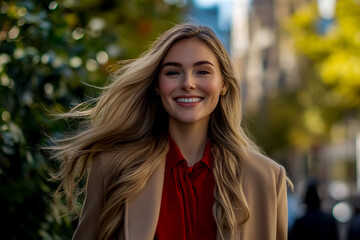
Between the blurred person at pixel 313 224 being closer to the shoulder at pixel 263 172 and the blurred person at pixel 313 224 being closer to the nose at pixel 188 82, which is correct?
the shoulder at pixel 263 172

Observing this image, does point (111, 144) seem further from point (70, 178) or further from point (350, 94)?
point (350, 94)

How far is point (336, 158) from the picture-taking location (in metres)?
52.9

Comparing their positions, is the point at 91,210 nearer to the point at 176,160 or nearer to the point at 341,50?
the point at 176,160

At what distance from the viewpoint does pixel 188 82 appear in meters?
3.22

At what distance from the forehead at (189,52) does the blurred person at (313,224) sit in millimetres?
5734

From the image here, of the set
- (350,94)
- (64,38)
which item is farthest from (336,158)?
(64,38)

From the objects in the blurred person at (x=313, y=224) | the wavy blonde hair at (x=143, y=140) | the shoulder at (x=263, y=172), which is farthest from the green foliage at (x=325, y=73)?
the shoulder at (x=263, y=172)

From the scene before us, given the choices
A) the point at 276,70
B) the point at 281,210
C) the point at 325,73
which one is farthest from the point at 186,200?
the point at 276,70

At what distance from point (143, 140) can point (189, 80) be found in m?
0.36

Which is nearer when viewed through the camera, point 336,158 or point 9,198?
point 9,198

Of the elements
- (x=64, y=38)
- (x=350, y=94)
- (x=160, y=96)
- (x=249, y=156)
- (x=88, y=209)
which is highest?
(x=350, y=94)

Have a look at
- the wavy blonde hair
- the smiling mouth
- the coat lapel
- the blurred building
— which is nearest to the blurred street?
the wavy blonde hair

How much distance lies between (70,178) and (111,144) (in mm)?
226

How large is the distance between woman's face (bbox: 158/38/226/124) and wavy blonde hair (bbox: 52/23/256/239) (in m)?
0.04
